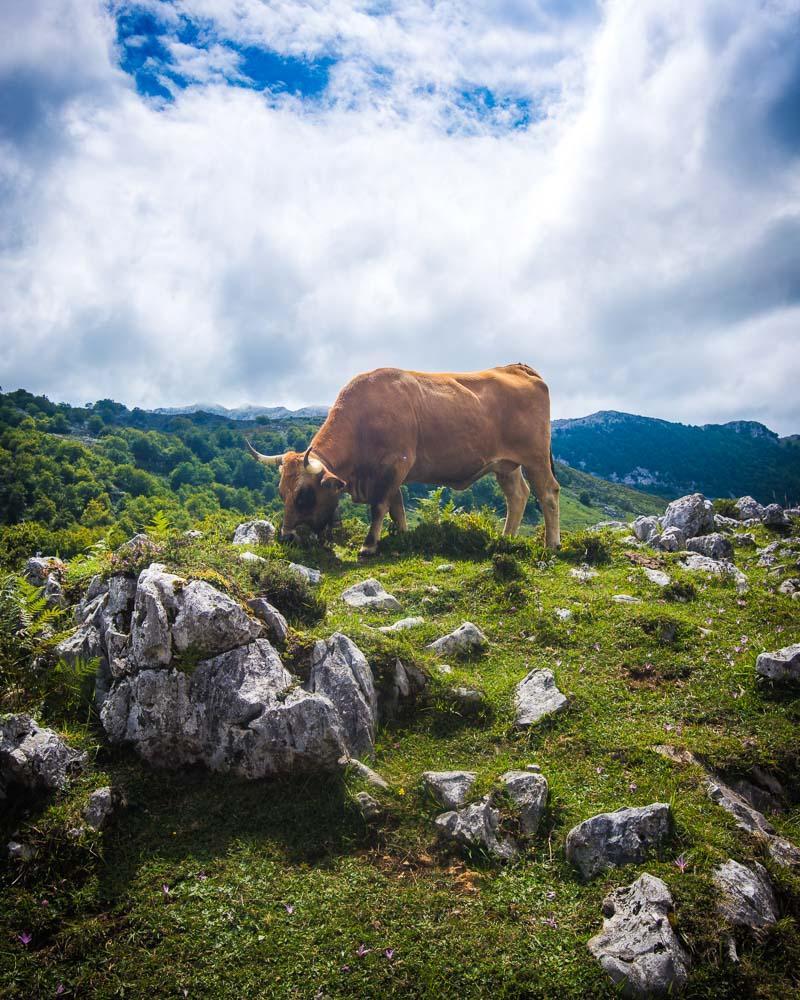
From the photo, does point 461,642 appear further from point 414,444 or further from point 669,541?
point 669,541

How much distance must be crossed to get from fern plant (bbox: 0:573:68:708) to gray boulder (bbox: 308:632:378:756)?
3305 mm

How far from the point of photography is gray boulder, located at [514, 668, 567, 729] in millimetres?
7988

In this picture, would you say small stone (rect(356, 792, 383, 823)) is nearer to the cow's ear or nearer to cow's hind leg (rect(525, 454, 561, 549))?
the cow's ear

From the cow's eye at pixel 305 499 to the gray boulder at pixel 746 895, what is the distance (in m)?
10.9

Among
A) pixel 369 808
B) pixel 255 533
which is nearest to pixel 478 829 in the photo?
pixel 369 808

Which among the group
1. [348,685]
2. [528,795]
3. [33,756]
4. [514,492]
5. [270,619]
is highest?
[514,492]

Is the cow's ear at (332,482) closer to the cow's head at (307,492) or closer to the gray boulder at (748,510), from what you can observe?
the cow's head at (307,492)

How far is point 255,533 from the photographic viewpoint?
1529 cm

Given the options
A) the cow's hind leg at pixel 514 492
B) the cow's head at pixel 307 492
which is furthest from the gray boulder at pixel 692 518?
the cow's head at pixel 307 492

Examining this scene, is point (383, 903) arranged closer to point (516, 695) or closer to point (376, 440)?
point (516, 695)

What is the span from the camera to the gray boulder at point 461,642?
9.74m

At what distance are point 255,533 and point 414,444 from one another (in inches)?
182

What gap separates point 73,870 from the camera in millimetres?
5680

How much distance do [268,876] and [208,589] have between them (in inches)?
130
